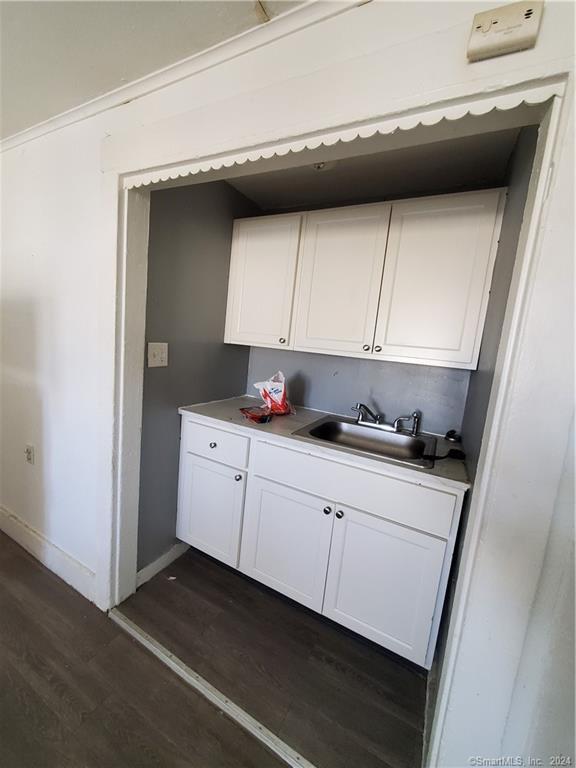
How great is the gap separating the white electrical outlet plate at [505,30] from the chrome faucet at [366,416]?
1.36m

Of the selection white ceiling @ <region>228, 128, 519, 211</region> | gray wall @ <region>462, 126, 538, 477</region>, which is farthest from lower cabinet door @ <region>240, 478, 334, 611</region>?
white ceiling @ <region>228, 128, 519, 211</region>

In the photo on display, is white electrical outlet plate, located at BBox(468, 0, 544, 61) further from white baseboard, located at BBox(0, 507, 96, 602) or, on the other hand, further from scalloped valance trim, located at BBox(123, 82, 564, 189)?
white baseboard, located at BBox(0, 507, 96, 602)

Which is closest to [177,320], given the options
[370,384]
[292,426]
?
[292,426]

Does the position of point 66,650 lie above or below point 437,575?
below

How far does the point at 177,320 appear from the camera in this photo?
1.57 m

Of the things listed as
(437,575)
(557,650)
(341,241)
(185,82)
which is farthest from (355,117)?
(437,575)

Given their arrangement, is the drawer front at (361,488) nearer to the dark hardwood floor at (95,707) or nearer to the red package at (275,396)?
the red package at (275,396)

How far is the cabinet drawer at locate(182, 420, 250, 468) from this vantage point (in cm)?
152

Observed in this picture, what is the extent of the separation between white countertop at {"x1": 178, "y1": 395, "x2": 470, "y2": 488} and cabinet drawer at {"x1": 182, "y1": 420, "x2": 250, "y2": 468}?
71mm

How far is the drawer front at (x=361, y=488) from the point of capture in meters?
1.12

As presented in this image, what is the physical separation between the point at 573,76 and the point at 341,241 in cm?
103

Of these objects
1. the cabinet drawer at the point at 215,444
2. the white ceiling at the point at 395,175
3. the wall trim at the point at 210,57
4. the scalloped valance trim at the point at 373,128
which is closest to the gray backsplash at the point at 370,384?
the cabinet drawer at the point at 215,444

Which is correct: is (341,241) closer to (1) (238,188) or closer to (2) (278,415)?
(1) (238,188)

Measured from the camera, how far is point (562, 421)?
59cm
